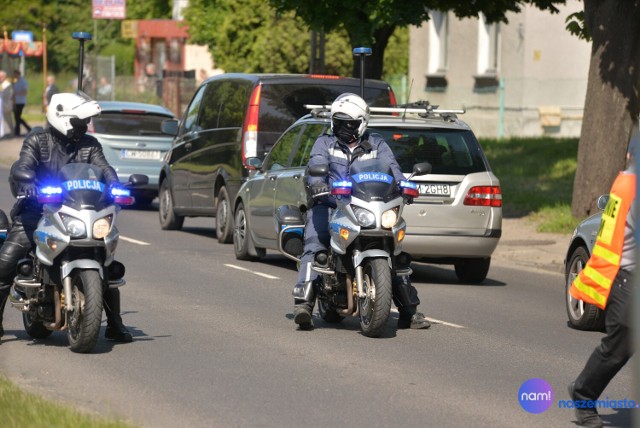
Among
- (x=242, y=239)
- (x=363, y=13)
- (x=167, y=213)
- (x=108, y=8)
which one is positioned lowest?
(x=167, y=213)

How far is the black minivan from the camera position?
1734cm

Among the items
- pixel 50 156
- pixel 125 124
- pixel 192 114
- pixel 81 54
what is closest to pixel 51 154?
pixel 50 156

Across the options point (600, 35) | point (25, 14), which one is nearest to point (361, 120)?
point (600, 35)

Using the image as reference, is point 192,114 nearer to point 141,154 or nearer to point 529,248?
point 141,154

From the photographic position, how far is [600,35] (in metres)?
19.6

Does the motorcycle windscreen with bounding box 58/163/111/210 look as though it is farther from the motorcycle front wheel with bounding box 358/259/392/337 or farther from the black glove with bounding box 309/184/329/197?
the motorcycle front wheel with bounding box 358/259/392/337

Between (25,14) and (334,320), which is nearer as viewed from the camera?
(334,320)

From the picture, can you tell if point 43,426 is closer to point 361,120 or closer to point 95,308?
point 95,308

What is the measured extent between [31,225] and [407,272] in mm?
2851

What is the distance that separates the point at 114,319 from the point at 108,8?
40398mm

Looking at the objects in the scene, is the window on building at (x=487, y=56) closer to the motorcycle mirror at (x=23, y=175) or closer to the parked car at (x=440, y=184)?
the parked car at (x=440, y=184)

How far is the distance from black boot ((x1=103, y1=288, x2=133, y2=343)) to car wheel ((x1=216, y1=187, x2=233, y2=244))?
7843 millimetres

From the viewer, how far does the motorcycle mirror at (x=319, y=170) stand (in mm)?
10453

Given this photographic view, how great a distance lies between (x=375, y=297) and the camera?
10.3m
